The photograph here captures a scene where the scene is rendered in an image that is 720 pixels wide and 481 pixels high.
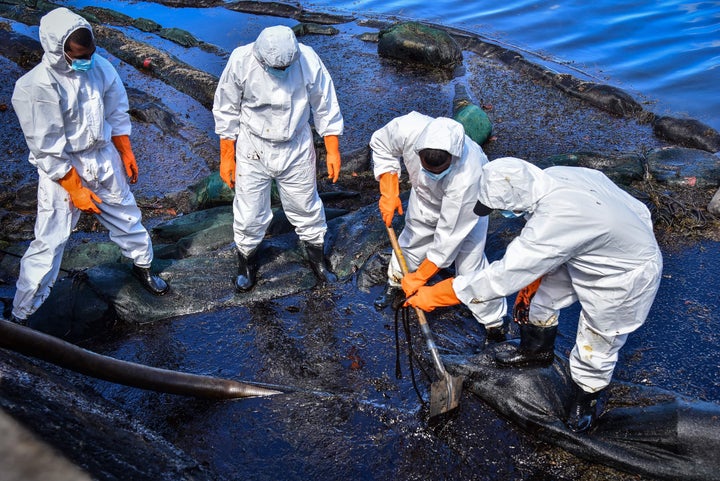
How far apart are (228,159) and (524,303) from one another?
85.2 inches

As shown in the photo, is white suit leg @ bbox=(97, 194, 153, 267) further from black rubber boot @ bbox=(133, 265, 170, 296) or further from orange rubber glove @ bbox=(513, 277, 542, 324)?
orange rubber glove @ bbox=(513, 277, 542, 324)

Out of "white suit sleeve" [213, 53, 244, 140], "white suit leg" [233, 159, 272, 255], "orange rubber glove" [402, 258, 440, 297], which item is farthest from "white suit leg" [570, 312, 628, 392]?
"white suit sleeve" [213, 53, 244, 140]

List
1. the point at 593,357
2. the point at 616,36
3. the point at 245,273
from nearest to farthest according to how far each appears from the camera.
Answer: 1. the point at 593,357
2. the point at 245,273
3. the point at 616,36

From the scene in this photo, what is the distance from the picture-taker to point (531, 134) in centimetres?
635

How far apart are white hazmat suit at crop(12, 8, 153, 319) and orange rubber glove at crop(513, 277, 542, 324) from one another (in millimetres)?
2416

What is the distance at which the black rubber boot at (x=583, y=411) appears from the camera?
2938 mm

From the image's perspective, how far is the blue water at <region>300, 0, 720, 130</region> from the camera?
7.89 meters

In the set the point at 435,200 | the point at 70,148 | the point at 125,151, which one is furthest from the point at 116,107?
the point at 435,200

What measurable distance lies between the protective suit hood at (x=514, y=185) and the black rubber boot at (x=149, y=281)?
2.34 m

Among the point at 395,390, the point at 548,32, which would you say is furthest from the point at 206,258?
the point at 548,32

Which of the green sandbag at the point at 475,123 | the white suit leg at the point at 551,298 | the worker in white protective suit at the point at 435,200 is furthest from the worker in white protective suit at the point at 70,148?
the green sandbag at the point at 475,123

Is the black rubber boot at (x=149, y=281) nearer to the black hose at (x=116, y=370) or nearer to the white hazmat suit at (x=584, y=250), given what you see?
the black hose at (x=116, y=370)

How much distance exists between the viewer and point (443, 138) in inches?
119

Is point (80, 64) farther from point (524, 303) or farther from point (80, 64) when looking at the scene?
point (524, 303)
